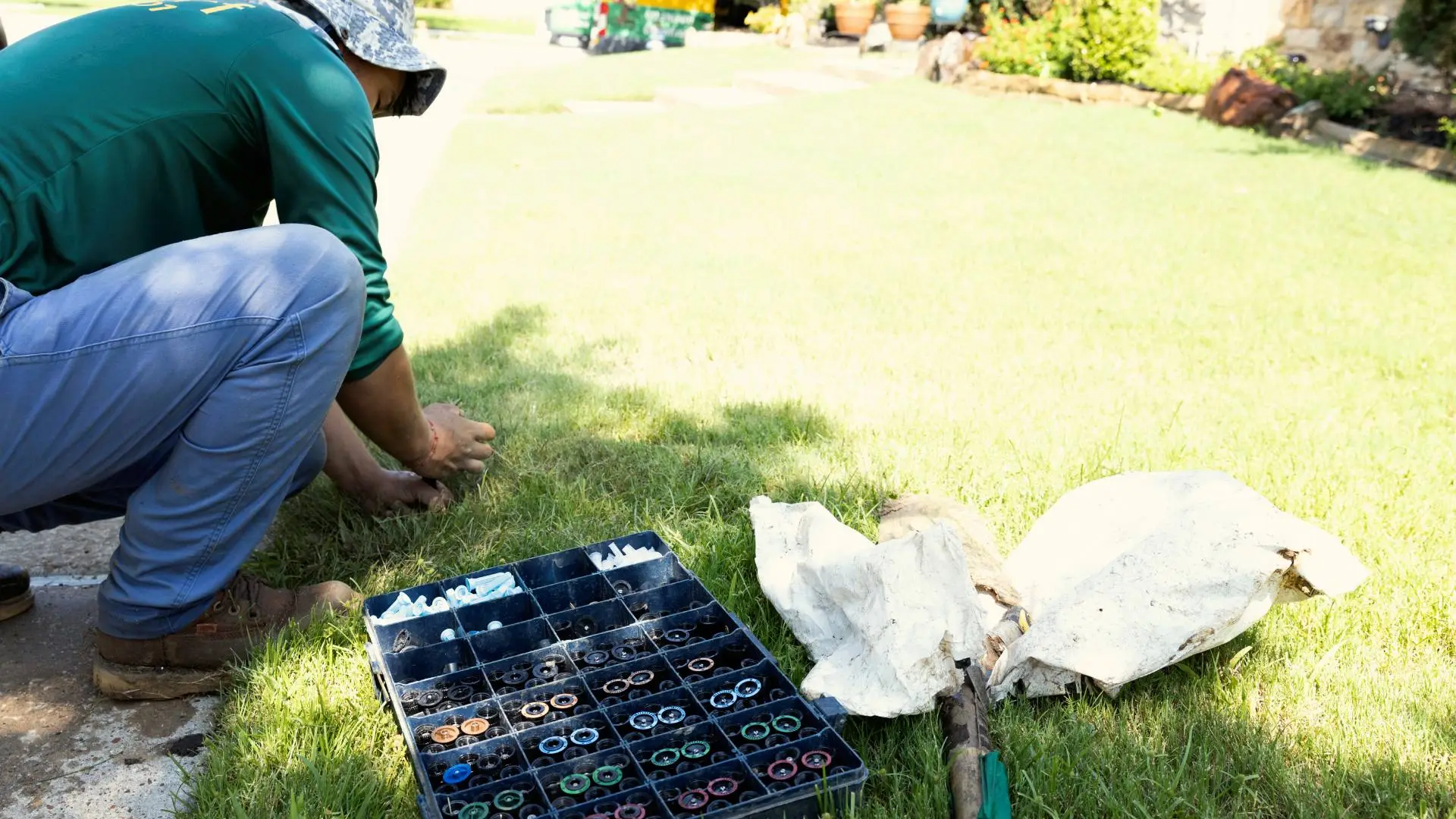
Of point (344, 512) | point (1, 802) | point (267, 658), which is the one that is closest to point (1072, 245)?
point (344, 512)

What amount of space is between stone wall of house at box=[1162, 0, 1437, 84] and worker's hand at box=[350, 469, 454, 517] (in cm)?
1054

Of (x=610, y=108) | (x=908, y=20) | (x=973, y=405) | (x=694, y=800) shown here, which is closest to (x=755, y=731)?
(x=694, y=800)

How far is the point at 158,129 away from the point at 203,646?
1040 mm

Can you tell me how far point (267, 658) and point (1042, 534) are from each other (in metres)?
1.69

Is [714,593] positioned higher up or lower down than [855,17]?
higher up

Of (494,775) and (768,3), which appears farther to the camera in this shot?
(768,3)

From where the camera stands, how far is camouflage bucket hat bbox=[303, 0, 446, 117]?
2.45 meters

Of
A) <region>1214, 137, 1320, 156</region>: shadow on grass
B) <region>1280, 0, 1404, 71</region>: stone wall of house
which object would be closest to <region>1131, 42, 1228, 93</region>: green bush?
<region>1280, 0, 1404, 71</region>: stone wall of house

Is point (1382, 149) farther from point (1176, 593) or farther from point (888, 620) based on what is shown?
point (888, 620)

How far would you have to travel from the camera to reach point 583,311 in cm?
516

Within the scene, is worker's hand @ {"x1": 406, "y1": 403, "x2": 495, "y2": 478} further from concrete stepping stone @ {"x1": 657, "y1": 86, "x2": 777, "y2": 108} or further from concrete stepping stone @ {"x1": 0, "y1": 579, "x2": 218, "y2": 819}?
concrete stepping stone @ {"x1": 657, "y1": 86, "x2": 777, "y2": 108}

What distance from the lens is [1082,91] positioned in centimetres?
1245

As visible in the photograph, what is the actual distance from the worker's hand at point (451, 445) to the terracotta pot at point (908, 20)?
51.2 ft

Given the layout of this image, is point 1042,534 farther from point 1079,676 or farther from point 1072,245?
point 1072,245
